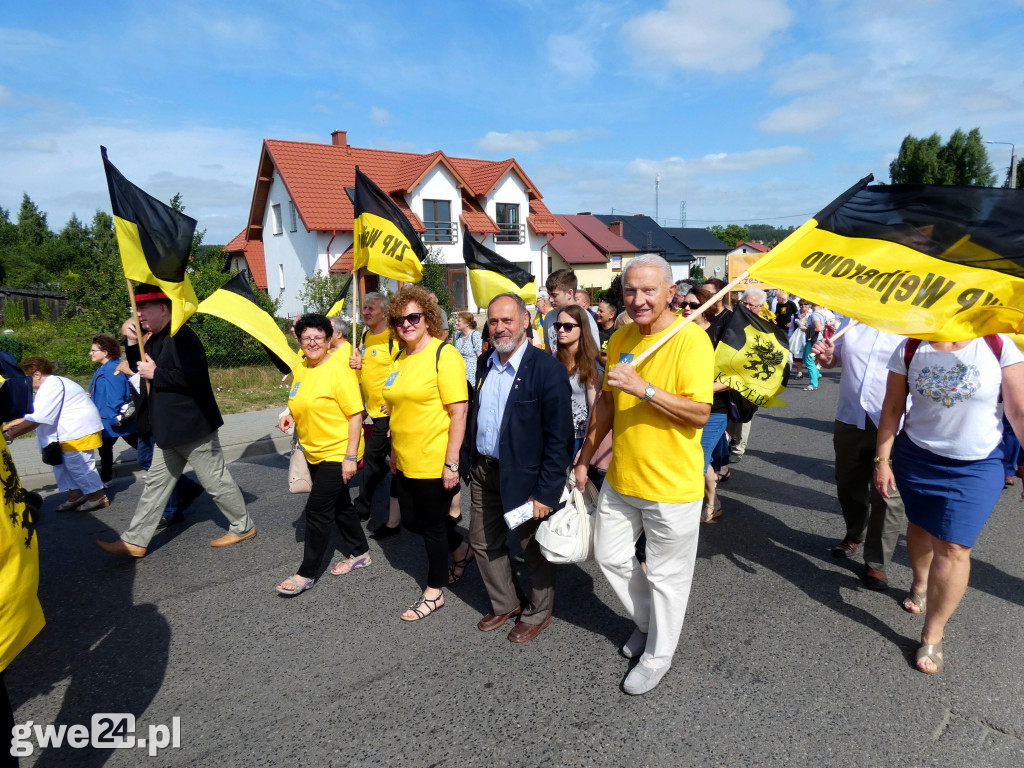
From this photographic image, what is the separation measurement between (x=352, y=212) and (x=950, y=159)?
111 ft

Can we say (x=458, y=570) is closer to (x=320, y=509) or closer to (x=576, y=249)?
(x=320, y=509)

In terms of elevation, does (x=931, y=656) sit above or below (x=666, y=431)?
below

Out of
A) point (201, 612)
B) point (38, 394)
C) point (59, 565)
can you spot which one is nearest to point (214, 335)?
point (38, 394)

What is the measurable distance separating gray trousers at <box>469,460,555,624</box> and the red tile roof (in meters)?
30.1

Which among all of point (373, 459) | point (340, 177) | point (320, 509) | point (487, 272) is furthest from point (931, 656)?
point (340, 177)

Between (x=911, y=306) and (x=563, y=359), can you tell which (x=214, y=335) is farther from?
(x=911, y=306)

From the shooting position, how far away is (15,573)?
2109 millimetres

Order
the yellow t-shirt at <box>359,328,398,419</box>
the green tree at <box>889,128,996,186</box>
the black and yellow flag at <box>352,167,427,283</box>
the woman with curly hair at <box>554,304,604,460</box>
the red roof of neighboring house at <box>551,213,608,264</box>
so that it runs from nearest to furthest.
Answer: the woman with curly hair at <box>554,304,604,460</box> < the yellow t-shirt at <box>359,328,398,419</box> < the black and yellow flag at <box>352,167,427,283</box> < the green tree at <box>889,128,996,186</box> < the red roof of neighboring house at <box>551,213,608,264</box>

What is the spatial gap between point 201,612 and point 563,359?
2.77 meters

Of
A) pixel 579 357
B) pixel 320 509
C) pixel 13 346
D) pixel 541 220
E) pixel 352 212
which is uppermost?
pixel 352 212

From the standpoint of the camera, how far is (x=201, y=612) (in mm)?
3881

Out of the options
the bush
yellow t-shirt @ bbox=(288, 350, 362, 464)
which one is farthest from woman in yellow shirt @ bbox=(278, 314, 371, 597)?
the bush

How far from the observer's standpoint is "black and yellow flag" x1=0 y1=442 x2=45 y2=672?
2.06m

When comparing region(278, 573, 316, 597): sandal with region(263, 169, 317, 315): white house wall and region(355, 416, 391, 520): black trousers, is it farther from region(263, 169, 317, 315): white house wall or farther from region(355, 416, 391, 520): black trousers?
region(263, 169, 317, 315): white house wall
